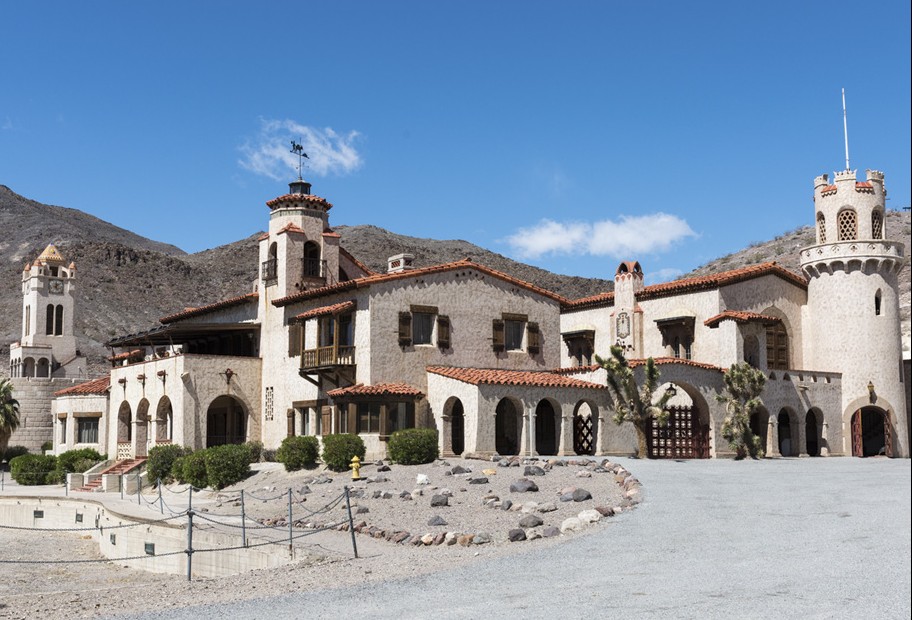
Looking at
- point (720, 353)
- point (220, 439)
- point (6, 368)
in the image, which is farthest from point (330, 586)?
point (6, 368)

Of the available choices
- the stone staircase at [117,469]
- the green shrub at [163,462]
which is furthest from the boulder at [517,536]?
the stone staircase at [117,469]

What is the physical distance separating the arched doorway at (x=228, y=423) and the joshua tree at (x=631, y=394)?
17.8 meters

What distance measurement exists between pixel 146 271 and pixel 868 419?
345 feet

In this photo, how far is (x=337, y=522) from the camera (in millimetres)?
27453

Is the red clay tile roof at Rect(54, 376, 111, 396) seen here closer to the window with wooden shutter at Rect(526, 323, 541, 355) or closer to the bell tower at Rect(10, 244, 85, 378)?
the bell tower at Rect(10, 244, 85, 378)

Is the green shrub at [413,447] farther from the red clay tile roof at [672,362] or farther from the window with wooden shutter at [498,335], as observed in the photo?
the red clay tile roof at [672,362]

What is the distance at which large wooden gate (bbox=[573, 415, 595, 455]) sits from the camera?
139ft

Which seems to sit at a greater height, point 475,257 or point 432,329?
point 475,257

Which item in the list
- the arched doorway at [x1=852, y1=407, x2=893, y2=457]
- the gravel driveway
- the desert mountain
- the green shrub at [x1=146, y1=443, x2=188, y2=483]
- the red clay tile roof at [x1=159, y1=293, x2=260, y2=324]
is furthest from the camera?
Answer: the desert mountain

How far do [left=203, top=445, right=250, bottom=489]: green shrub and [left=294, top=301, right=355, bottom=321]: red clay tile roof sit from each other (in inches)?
252

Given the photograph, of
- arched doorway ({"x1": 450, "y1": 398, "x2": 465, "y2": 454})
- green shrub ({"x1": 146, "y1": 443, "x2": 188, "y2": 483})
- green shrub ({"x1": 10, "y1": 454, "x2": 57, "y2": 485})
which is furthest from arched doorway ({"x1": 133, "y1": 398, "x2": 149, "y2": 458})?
arched doorway ({"x1": 450, "y1": 398, "x2": 465, "y2": 454})

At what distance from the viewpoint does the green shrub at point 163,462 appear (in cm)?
4344

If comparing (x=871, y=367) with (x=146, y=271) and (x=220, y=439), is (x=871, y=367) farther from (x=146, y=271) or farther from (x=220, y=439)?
(x=146, y=271)

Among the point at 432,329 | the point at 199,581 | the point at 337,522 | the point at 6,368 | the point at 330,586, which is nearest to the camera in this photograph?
the point at 330,586
